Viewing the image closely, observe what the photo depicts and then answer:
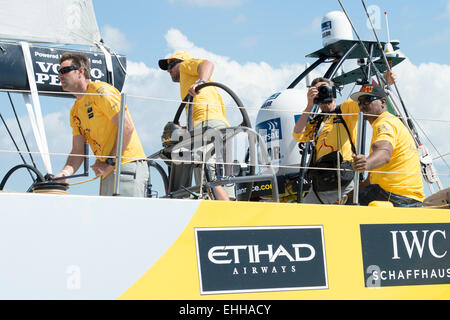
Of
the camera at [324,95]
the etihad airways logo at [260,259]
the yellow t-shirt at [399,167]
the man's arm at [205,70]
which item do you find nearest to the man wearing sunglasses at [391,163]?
the yellow t-shirt at [399,167]

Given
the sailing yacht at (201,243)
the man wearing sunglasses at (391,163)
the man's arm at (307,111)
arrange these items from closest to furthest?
1. the sailing yacht at (201,243)
2. the man wearing sunglasses at (391,163)
3. the man's arm at (307,111)

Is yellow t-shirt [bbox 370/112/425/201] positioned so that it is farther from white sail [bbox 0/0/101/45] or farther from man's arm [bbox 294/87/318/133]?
white sail [bbox 0/0/101/45]

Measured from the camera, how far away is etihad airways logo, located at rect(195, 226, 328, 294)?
135 inches

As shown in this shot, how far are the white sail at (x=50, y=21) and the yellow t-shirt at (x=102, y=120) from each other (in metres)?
0.90

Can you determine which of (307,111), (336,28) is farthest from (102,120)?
(336,28)

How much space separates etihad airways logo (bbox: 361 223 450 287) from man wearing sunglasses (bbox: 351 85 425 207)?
0.93 ft

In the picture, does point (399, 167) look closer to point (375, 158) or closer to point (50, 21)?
point (375, 158)

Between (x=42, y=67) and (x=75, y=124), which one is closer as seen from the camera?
(x=75, y=124)

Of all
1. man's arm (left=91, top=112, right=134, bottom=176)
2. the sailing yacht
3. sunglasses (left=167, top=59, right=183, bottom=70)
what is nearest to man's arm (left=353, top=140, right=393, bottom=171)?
the sailing yacht

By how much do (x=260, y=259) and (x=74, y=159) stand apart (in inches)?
49.1

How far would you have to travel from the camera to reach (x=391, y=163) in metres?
4.18

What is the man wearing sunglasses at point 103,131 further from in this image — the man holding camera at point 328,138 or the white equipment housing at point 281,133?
the white equipment housing at point 281,133

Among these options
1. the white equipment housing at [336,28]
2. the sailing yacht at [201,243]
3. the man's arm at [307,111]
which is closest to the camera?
the sailing yacht at [201,243]

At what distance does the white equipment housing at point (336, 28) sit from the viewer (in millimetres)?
8578
